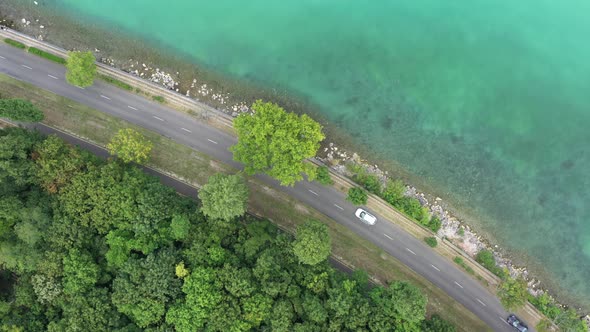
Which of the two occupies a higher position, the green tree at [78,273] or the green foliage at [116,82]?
the green foliage at [116,82]

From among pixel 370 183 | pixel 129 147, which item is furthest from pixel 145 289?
pixel 370 183

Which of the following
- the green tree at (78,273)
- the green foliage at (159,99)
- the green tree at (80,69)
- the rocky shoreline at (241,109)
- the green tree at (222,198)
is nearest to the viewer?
the green tree at (78,273)

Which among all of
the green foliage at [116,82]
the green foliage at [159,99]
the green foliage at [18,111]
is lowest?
the green foliage at [18,111]

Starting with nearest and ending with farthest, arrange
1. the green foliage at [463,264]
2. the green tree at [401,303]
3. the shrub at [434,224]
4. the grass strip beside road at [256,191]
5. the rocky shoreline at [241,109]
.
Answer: the green tree at [401,303]
the grass strip beside road at [256,191]
the green foliage at [463,264]
the shrub at [434,224]
the rocky shoreline at [241,109]

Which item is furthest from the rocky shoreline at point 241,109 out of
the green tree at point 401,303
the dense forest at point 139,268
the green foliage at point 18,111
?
the dense forest at point 139,268

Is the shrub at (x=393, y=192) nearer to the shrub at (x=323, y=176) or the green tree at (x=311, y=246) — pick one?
the shrub at (x=323, y=176)

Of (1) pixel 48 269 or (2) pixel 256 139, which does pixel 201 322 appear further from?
(2) pixel 256 139

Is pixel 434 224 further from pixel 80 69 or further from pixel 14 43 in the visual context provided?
pixel 14 43
